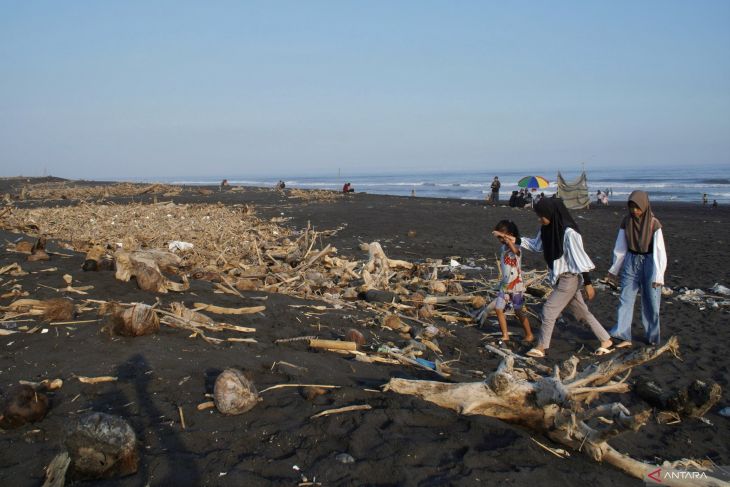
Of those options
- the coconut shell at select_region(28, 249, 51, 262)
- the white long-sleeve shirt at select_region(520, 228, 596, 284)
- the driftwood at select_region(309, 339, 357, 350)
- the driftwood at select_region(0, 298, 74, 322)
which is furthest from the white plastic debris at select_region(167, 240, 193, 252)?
the white long-sleeve shirt at select_region(520, 228, 596, 284)

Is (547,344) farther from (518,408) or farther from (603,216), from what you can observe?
(603,216)

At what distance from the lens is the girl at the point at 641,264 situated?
231 inches

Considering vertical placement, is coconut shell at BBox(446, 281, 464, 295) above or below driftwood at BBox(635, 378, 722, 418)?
above

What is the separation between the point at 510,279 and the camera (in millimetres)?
5988

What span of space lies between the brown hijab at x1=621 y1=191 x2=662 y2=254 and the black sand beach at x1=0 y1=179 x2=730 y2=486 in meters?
1.24

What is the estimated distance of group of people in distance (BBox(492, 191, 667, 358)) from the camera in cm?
554

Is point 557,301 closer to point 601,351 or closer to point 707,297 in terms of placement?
point 601,351

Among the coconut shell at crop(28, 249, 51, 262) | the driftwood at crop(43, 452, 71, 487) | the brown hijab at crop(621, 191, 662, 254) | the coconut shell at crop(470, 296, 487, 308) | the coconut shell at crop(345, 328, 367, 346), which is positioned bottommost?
the coconut shell at crop(470, 296, 487, 308)

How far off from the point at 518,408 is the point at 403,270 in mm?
5635

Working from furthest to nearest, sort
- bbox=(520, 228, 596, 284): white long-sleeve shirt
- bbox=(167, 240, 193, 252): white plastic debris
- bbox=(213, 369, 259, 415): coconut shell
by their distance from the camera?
bbox=(167, 240, 193, 252): white plastic debris < bbox=(520, 228, 596, 284): white long-sleeve shirt < bbox=(213, 369, 259, 415): coconut shell

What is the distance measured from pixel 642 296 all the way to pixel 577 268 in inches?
49.5

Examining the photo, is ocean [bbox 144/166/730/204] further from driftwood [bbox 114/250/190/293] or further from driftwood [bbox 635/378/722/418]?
driftwood [bbox 114/250/190/293]

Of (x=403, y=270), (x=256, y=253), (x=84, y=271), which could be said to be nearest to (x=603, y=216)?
(x=403, y=270)

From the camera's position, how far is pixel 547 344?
560cm
